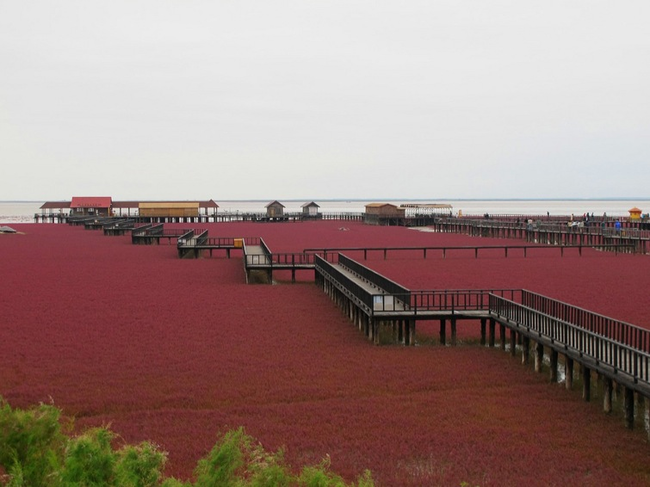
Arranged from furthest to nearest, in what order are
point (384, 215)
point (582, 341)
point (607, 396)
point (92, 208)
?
point (92, 208) < point (384, 215) < point (582, 341) < point (607, 396)

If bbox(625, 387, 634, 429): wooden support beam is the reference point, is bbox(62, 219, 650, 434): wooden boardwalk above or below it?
above

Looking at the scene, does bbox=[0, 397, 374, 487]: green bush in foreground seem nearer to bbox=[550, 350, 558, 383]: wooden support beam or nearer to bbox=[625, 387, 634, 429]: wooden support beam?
bbox=[625, 387, 634, 429]: wooden support beam

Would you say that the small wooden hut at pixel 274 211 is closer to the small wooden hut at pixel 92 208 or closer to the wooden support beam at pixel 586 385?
the small wooden hut at pixel 92 208

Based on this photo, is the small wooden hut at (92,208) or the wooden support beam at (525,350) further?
the small wooden hut at (92,208)

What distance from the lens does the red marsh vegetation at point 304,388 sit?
12.6 meters

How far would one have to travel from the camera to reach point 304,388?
650 inches

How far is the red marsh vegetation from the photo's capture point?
12.6 metres

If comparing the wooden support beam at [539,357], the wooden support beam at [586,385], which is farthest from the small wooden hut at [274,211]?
the wooden support beam at [586,385]

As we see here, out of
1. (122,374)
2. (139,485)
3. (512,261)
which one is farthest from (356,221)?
(139,485)

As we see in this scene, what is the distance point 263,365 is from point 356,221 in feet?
347

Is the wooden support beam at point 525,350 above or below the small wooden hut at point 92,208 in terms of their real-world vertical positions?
below

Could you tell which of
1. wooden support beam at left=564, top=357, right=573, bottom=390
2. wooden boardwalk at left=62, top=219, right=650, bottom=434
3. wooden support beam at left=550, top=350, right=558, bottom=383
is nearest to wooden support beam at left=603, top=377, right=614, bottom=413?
wooden boardwalk at left=62, top=219, right=650, bottom=434

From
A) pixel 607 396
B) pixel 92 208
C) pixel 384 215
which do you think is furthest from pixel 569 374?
pixel 92 208

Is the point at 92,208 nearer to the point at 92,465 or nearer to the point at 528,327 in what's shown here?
the point at 528,327
